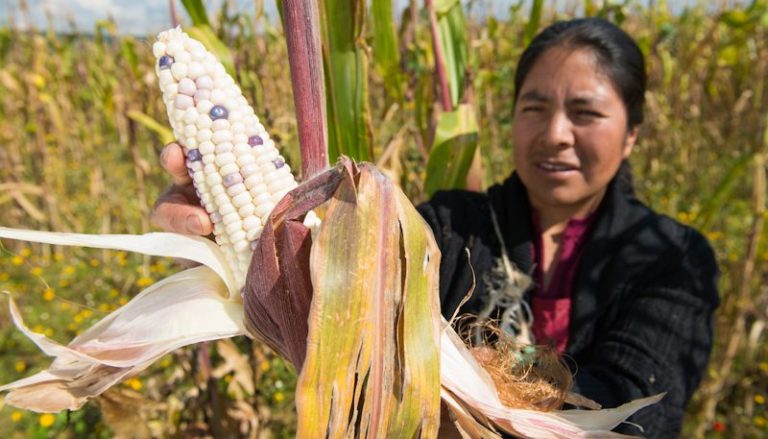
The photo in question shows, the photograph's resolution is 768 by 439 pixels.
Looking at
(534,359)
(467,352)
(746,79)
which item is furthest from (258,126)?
(746,79)

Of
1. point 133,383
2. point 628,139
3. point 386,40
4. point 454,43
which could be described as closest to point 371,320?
point 628,139

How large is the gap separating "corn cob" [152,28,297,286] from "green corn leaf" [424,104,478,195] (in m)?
0.75

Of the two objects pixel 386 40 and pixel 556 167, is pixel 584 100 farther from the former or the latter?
pixel 386 40

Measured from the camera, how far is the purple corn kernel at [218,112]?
0.54m

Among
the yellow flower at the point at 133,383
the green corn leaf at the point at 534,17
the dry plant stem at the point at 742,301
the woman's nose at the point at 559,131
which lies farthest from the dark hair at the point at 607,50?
the yellow flower at the point at 133,383

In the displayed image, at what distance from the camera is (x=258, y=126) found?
0.57 metres

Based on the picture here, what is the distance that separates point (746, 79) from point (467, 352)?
12.9ft

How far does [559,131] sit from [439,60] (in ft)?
1.38

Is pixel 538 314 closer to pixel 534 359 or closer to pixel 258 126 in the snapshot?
pixel 534 359

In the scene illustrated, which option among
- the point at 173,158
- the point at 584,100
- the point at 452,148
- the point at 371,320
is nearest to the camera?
the point at 371,320

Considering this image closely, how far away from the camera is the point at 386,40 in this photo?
1376 mm

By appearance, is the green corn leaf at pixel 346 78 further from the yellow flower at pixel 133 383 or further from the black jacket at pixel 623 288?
the yellow flower at pixel 133 383

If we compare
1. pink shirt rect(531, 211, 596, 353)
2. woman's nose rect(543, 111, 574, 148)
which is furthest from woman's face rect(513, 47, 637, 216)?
pink shirt rect(531, 211, 596, 353)

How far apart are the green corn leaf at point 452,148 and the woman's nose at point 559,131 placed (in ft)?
0.87
